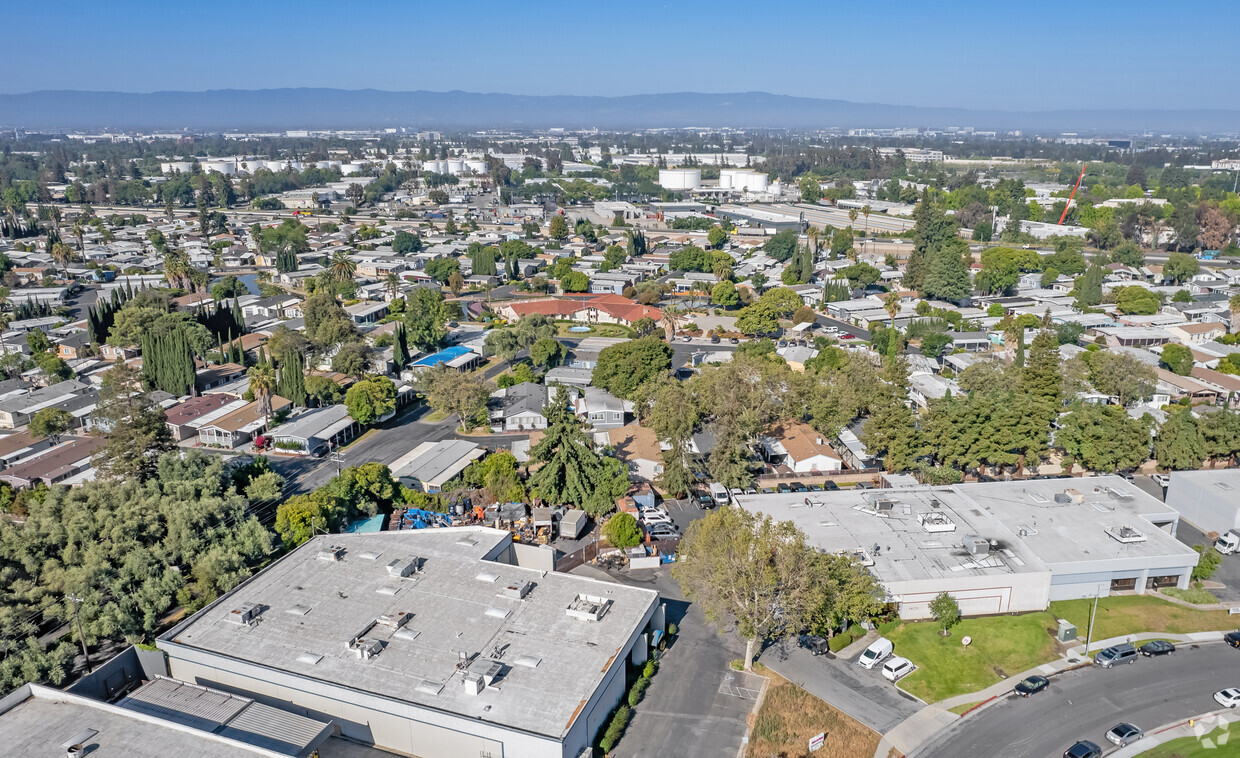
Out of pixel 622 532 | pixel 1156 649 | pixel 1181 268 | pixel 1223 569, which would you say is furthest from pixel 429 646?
pixel 1181 268

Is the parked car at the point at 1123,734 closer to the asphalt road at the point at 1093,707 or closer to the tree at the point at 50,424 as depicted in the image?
the asphalt road at the point at 1093,707

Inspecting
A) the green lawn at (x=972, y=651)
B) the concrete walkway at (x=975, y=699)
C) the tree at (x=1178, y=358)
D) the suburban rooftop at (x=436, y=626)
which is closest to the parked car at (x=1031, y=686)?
the concrete walkway at (x=975, y=699)

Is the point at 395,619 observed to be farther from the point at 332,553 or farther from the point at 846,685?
the point at 846,685

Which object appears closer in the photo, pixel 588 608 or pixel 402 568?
pixel 588 608

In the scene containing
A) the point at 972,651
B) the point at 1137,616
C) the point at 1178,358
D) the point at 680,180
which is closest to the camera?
the point at 972,651

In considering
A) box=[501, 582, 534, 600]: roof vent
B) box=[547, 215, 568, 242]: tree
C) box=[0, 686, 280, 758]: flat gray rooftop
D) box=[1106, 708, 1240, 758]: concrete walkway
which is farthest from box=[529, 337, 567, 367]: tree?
box=[547, 215, 568, 242]: tree

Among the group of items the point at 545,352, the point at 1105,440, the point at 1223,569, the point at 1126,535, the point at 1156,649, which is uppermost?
the point at 1105,440

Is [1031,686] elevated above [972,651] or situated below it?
above
